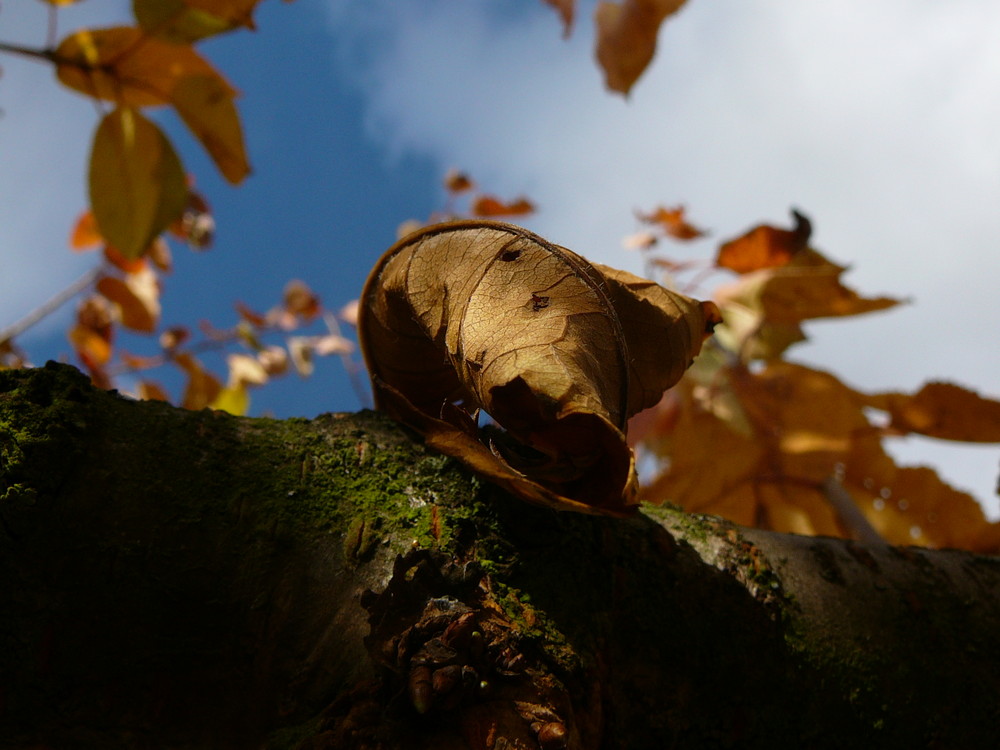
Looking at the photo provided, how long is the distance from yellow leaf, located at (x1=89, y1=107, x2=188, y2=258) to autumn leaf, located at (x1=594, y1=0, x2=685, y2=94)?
62 cm

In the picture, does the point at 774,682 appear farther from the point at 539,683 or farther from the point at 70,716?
the point at 70,716

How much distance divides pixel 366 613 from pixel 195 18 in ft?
2.27

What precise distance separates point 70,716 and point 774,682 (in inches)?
20.1

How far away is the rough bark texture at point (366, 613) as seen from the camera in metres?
0.49

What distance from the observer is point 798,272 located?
1392 millimetres

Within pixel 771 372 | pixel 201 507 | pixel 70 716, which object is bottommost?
pixel 70 716

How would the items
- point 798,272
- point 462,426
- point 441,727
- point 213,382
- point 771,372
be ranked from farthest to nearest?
1. point 213,382
2. point 771,372
3. point 798,272
4. point 462,426
5. point 441,727

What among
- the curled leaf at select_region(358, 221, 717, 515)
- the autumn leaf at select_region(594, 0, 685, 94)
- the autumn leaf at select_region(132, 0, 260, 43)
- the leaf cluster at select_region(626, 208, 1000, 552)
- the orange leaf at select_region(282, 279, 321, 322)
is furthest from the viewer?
the orange leaf at select_region(282, 279, 321, 322)

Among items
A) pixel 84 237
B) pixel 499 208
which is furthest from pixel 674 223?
pixel 84 237

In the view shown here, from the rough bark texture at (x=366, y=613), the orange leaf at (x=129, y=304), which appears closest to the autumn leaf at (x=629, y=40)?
the rough bark texture at (x=366, y=613)

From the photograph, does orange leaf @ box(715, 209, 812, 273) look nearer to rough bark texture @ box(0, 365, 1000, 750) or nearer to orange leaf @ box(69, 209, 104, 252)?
rough bark texture @ box(0, 365, 1000, 750)

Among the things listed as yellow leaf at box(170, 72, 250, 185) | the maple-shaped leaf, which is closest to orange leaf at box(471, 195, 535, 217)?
the maple-shaped leaf

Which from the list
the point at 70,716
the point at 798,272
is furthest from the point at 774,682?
the point at 798,272

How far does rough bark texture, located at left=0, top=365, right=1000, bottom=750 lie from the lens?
1.61ft
